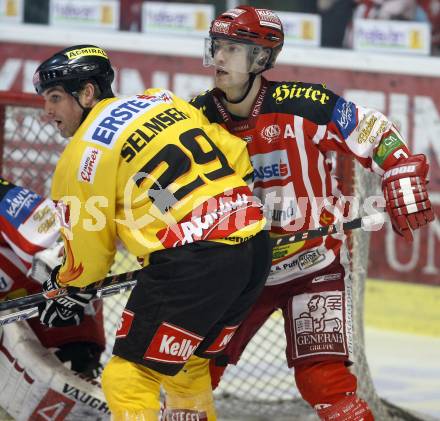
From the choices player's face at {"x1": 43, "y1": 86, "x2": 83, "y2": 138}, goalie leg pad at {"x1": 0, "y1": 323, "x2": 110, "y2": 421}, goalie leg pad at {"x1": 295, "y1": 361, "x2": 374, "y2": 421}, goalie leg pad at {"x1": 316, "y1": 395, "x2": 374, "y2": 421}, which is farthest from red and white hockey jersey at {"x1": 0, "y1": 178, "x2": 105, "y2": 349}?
goalie leg pad at {"x1": 316, "y1": 395, "x2": 374, "y2": 421}

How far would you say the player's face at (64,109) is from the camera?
3.25 m

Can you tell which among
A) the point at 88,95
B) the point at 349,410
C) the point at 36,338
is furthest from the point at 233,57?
the point at 36,338

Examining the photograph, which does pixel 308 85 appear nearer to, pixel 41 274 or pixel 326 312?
pixel 326 312

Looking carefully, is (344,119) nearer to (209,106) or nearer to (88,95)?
(209,106)

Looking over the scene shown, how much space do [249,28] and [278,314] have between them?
1.80 m

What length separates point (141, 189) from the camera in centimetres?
304

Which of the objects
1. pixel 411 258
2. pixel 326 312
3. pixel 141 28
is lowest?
pixel 411 258

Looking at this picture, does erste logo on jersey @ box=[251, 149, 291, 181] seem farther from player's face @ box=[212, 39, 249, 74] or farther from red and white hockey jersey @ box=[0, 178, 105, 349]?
red and white hockey jersey @ box=[0, 178, 105, 349]

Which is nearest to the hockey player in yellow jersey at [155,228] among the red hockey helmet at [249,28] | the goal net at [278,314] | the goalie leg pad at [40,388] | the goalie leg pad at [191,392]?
the goalie leg pad at [191,392]

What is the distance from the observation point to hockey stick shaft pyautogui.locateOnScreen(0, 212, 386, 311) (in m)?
3.38

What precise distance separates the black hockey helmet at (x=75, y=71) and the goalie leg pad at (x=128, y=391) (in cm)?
78

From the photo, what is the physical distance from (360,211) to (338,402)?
1.16 meters

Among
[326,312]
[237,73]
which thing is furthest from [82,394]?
[237,73]

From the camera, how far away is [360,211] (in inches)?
173
